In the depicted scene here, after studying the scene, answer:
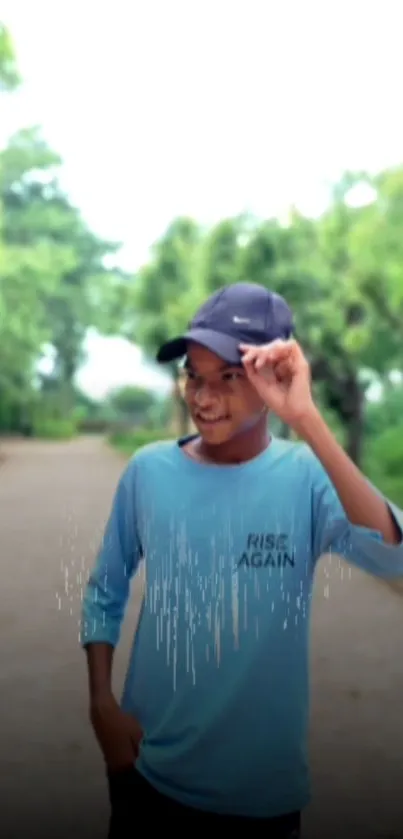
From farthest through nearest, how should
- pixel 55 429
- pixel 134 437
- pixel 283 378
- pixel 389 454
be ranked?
pixel 389 454
pixel 55 429
pixel 134 437
pixel 283 378

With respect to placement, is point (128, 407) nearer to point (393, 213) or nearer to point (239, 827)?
point (239, 827)

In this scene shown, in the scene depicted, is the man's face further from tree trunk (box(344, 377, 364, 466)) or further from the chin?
tree trunk (box(344, 377, 364, 466))

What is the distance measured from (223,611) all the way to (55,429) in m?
0.97

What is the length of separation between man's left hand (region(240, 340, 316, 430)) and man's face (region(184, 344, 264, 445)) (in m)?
0.05

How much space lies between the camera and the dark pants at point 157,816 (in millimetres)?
845

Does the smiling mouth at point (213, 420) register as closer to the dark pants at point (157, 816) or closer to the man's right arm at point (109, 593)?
the man's right arm at point (109, 593)

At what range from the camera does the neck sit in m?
0.85

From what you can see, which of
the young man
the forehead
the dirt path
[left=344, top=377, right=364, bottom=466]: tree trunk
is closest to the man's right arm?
the young man

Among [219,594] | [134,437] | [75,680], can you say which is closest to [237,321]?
[219,594]

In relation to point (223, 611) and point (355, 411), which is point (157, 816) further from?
point (355, 411)

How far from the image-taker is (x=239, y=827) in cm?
84

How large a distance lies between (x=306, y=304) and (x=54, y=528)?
0.62 m

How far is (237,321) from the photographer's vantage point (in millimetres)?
824

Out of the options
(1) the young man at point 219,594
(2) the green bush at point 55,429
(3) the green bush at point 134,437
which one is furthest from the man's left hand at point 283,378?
(2) the green bush at point 55,429
